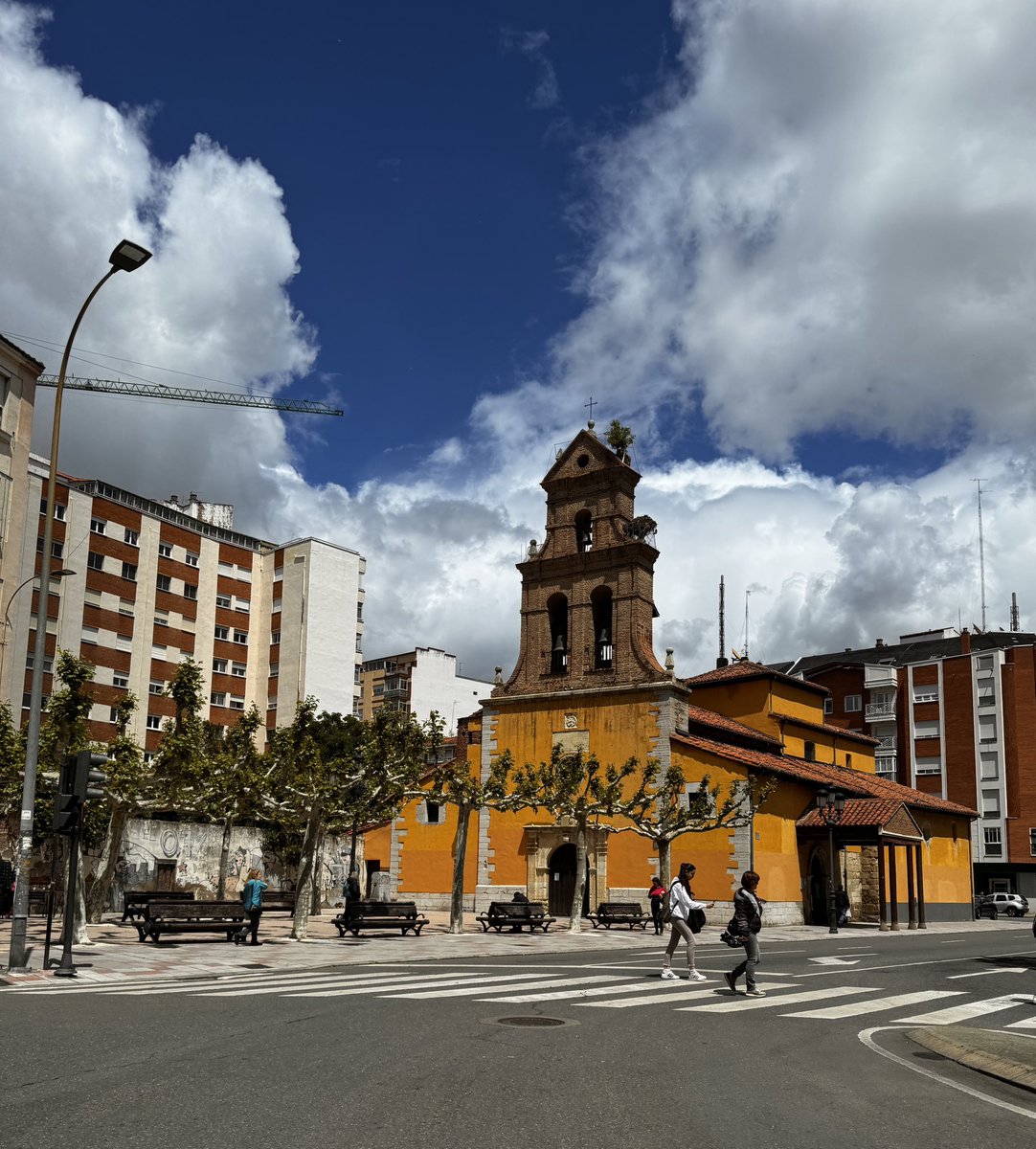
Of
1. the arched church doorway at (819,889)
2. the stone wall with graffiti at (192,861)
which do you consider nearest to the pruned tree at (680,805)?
the arched church doorway at (819,889)

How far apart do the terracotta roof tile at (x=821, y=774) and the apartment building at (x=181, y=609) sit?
91.9 ft

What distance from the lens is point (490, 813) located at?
4288cm

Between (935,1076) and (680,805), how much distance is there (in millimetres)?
29364

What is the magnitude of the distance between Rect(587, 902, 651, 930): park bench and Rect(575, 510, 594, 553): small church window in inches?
575

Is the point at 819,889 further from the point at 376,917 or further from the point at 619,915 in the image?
the point at 376,917

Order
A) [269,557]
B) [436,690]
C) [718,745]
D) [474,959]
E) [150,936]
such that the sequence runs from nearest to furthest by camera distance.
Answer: [474,959], [150,936], [718,745], [269,557], [436,690]

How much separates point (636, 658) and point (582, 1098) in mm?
33575

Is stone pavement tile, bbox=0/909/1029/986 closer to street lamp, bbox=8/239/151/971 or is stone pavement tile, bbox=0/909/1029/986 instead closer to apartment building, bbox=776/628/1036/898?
street lamp, bbox=8/239/151/971

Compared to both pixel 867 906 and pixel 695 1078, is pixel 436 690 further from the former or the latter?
pixel 695 1078

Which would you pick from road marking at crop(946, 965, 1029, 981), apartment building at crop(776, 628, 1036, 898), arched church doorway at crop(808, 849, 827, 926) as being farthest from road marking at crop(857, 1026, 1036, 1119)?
apartment building at crop(776, 628, 1036, 898)

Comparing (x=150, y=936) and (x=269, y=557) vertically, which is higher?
(x=269, y=557)

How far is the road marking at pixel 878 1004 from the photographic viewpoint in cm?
1328

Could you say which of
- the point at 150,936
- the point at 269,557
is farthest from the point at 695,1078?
the point at 269,557

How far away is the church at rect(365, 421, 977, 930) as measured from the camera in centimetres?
3894
